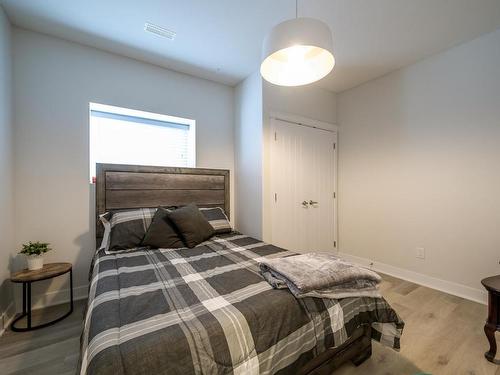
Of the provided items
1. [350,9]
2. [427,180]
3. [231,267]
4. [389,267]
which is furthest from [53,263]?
[427,180]

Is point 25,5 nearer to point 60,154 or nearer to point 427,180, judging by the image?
point 60,154

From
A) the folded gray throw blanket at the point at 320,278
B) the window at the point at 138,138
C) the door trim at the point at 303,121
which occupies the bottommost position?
the folded gray throw blanket at the point at 320,278

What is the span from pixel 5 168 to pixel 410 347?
342 centimetres

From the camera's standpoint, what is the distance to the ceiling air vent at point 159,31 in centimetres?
207

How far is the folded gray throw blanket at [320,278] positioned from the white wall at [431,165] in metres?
1.71

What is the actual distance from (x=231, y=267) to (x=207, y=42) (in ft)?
7.13

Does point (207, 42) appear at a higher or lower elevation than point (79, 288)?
higher

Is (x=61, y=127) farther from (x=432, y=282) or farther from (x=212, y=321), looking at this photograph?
(x=432, y=282)

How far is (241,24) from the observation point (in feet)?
6.75

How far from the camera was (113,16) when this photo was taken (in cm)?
196

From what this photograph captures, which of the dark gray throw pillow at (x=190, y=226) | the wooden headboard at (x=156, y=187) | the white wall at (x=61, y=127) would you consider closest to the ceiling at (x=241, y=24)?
the white wall at (x=61, y=127)

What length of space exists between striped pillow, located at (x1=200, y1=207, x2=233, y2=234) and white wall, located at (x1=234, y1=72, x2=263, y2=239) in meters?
0.42

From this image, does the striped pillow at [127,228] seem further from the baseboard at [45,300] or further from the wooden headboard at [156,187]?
the baseboard at [45,300]

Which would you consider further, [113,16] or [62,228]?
[62,228]
